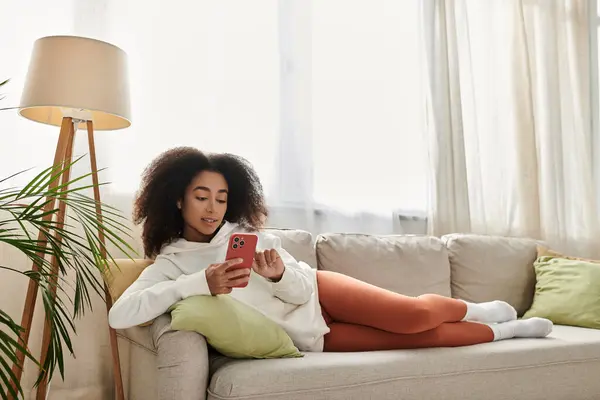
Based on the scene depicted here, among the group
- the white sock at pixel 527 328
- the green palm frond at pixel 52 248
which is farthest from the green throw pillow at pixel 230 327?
the white sock at pixel 527 328

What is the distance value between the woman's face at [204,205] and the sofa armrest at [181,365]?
0.55 metres

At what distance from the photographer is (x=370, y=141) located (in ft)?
10.3

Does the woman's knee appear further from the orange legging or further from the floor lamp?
the floor lamp

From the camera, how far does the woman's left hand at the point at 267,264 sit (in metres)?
1.85

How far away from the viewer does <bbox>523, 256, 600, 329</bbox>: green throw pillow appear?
260 cm

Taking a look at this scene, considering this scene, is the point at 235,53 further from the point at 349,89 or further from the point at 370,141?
the point at 370,141

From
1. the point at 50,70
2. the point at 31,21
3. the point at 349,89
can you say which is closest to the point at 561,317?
the point at 349,89

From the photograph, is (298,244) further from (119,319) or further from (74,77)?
(74,77)

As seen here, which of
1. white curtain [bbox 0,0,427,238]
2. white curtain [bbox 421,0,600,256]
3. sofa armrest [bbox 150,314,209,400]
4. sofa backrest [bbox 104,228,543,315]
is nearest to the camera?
sofa armrest [bbox 150,314,209,400]

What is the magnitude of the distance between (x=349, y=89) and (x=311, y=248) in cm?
95

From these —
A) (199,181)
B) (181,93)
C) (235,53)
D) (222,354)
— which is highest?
(235,53)

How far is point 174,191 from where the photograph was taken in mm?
2139

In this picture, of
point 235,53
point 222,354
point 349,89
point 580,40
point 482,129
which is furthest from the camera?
point 580,40

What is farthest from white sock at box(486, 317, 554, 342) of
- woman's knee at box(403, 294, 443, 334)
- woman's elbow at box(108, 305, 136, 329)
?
woman's elbow at box(108, 305, 136, 329)
